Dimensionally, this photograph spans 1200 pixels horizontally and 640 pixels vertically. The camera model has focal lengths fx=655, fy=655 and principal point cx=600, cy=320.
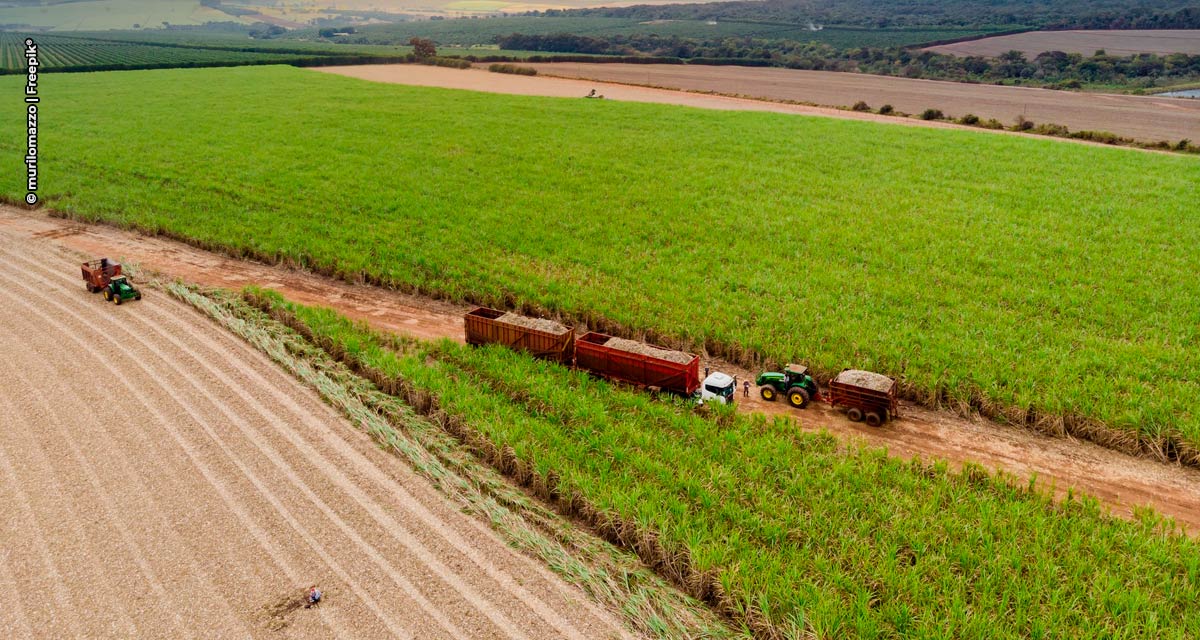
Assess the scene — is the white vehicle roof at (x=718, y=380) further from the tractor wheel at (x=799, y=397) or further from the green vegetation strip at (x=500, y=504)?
the green vegetation strip at (x=500, y=504)

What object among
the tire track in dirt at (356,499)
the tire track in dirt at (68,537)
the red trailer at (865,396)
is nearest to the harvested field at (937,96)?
the red trailer at (865,396)

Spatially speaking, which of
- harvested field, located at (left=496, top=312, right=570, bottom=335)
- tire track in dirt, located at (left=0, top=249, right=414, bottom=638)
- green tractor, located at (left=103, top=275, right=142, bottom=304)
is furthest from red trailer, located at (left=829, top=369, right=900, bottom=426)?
green tractor, located at (left=103, top=275, right=142, bottom=304)

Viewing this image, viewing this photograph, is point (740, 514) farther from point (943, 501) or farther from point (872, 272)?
point (872, 272)

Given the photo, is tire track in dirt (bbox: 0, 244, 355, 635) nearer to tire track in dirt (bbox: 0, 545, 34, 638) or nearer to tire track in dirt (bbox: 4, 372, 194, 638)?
tire track in dirt (bbox: 0, 545, 34, 638)

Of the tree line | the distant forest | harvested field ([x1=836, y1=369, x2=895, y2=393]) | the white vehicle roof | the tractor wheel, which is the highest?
the distant forest

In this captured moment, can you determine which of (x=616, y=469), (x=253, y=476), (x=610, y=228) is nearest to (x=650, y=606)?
(x=616, y=469)

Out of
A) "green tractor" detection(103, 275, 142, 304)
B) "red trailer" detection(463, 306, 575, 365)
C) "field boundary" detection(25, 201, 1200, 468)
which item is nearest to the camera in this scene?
"field boundary" detection(25, 201, 1200, 468)
